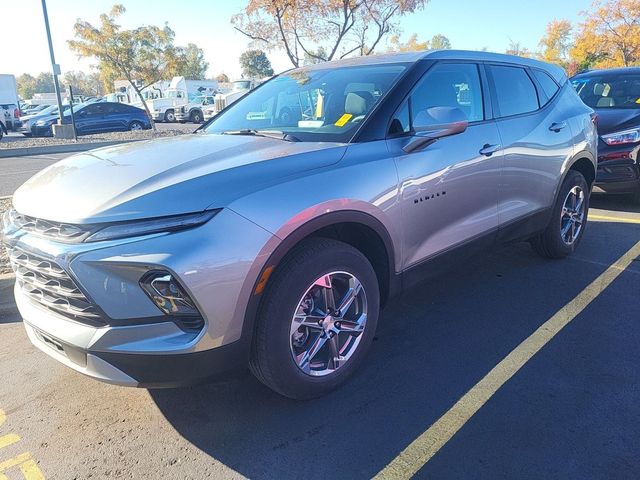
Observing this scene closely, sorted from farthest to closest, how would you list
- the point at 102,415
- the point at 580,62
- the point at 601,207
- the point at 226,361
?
the point at 580,62
the point at 601,207
the point at 102,415
the point at 226,361

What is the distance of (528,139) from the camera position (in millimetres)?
3912

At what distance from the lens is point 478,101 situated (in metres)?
3.63

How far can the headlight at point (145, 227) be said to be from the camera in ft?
6.75

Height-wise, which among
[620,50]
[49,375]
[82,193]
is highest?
[620,50]

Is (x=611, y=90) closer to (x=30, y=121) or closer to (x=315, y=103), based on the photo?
(x=315, y=103)

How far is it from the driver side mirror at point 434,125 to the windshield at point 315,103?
11.9 inches

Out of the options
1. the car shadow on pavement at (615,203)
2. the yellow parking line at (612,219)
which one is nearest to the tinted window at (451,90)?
the yellow parking line at (612,219)

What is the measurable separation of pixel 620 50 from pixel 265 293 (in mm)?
37251

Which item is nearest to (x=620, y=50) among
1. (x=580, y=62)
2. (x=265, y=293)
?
(x=580, y=62)

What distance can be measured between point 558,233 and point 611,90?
4.21 metres

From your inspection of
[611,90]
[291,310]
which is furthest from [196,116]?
[291,310]

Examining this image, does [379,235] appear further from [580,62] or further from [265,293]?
[580,62]

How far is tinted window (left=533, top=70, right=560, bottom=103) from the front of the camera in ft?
14.3

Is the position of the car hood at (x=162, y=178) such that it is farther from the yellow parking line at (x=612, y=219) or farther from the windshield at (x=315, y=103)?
the yellow parking line at (x=612, y=219)
